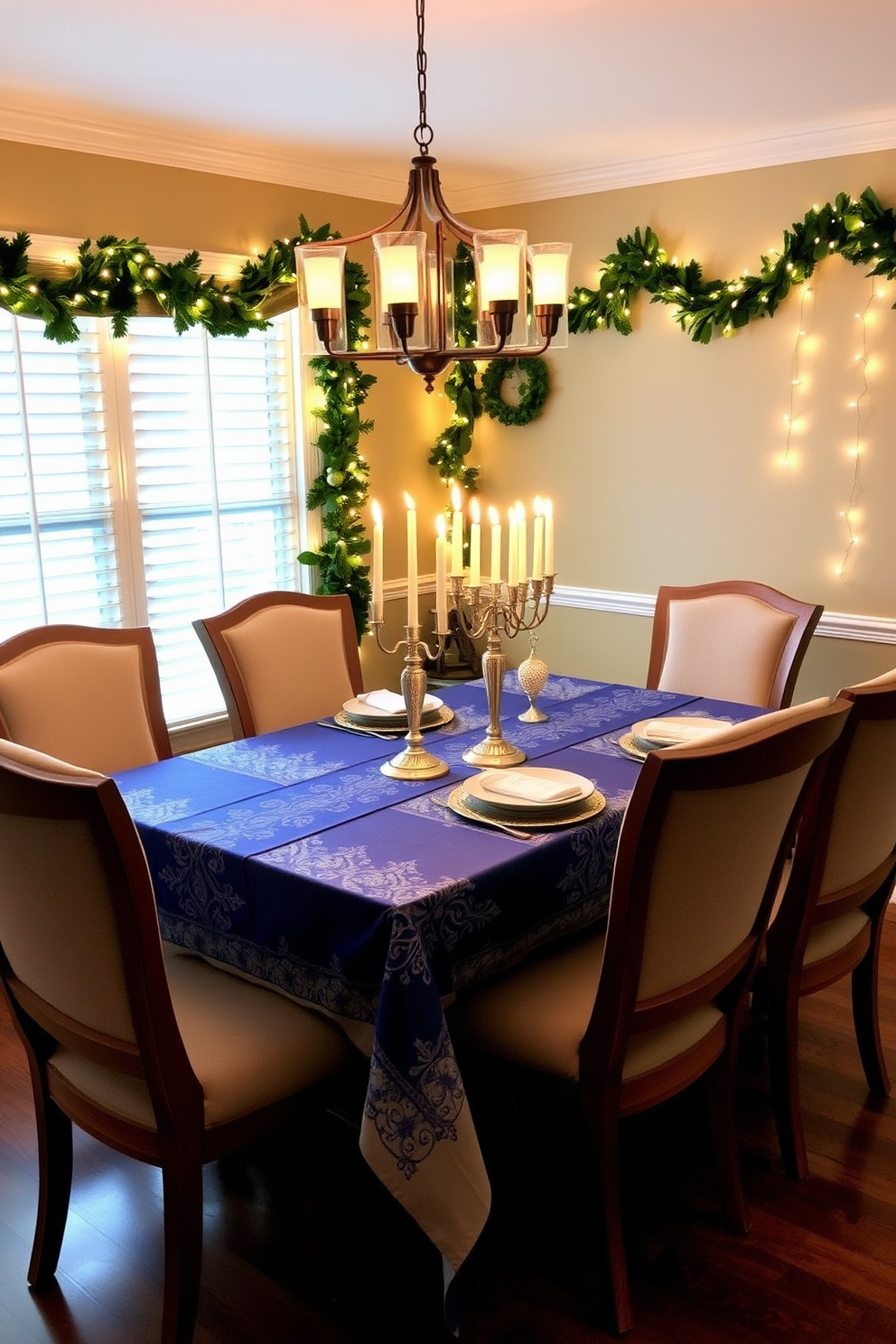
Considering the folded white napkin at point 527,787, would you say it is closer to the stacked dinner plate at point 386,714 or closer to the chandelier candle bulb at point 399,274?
the stacked dinner plate at point 386,714

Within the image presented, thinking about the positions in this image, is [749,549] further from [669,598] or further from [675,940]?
[675,940]

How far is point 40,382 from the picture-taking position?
141 inches

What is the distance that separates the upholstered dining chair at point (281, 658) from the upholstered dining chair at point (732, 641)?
3.32 ft

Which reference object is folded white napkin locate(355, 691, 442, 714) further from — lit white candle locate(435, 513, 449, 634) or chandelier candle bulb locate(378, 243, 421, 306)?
chandelier candle bulb locate(378, 243, 421, 306)

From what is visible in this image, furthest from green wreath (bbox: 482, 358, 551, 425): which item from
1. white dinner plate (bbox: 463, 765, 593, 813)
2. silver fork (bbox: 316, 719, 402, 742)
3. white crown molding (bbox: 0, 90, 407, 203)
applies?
white dinner plate (bbox: 463, 765, 593, 813)

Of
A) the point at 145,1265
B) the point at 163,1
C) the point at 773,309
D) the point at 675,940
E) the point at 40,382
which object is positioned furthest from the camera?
the point at 773,309

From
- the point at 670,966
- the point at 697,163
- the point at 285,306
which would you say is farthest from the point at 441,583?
the point at 697,163

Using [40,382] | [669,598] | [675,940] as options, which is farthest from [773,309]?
[675,940]

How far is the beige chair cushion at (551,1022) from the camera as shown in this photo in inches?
76.3

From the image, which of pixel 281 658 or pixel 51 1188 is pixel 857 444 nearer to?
pixel 281 658

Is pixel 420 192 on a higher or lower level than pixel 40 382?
higher

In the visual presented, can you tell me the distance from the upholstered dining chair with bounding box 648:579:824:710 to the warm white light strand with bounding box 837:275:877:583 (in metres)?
0.58

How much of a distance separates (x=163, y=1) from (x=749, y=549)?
104 inches

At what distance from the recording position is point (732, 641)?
11.4 feet
